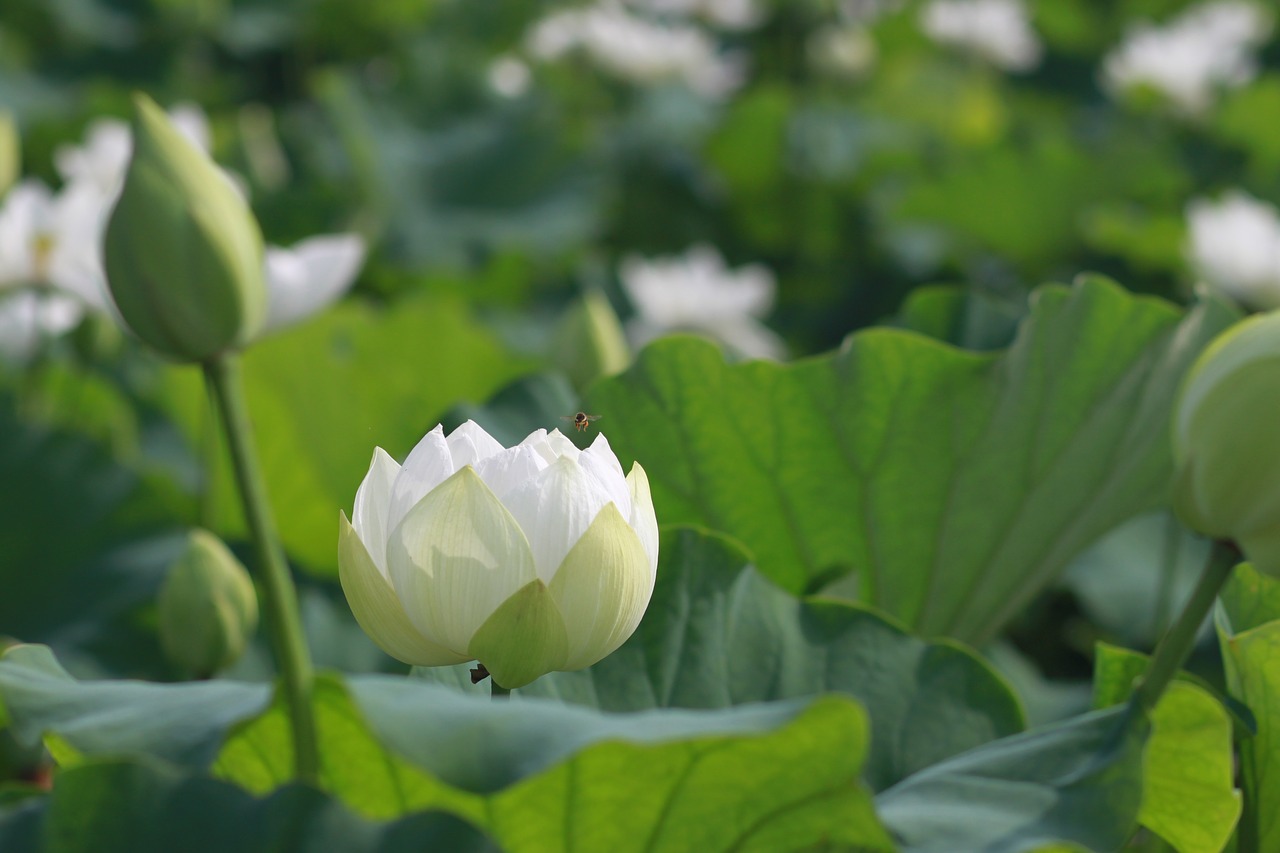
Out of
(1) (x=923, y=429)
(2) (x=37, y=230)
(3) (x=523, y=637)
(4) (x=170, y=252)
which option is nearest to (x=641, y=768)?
(3) (x=523, y=637)

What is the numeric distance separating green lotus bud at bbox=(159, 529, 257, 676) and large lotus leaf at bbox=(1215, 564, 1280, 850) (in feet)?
1.80

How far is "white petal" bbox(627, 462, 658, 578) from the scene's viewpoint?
20.2 inches

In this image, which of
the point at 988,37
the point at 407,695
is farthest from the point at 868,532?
the point at 988,37

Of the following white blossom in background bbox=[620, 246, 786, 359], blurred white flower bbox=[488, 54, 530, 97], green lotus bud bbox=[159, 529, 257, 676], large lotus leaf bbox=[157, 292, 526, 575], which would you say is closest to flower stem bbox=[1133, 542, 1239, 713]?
green lotus bud bbox=[159, 529, 257, 676]

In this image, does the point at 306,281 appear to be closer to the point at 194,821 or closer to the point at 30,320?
the point at 194,821

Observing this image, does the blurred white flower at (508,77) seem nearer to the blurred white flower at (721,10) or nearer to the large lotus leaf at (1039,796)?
the blurred white flower at (721,10)

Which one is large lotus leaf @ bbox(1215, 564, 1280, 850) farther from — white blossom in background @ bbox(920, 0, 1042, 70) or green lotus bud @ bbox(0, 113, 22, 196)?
white blossom in background @ bbox(920, 0, 1042, 70)

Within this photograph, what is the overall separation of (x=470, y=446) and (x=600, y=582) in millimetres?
78

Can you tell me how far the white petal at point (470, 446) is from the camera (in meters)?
0.52

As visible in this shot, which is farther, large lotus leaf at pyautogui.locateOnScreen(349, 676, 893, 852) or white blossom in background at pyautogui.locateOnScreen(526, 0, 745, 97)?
white blossom in background at pyautogui.locateOnScreen(526, 0, 745, 97)

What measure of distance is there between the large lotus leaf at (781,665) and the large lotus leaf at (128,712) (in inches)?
7.2

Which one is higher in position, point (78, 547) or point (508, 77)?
point (508, 77)

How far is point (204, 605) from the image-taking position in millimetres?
848

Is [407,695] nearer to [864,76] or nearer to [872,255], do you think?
[872,255]
